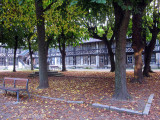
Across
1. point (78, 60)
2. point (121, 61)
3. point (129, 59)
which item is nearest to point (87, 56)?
point (78, 60)

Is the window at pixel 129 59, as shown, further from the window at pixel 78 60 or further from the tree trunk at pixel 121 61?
the tree trunk at pixel 121 61

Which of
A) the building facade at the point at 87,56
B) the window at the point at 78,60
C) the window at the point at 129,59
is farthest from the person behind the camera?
the window at the point at 78,60

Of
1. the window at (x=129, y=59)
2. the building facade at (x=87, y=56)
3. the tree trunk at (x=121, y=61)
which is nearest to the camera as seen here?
the tree trunk at (x=121, y=61)

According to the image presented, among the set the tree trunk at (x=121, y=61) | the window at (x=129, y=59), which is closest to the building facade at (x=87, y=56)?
the window at (x=129, y=59)

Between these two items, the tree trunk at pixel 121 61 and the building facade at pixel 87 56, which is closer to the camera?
the tree trunk at pixel 121 61

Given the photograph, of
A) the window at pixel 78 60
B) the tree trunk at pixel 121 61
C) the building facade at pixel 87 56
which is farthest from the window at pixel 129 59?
the tree trunk at pixel 121 61

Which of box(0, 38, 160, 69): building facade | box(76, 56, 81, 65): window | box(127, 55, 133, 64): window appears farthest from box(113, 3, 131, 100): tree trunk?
box(76, 56, 81, 65): window

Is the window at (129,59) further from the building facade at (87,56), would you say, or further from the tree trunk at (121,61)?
the tree trunk at (121,61)

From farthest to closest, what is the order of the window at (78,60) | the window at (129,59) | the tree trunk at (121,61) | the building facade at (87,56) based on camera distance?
1. the window at (78,60)
2. the window at (129,59)
3. the building facade at (87,56)
4. the tree trunk at (121,61)

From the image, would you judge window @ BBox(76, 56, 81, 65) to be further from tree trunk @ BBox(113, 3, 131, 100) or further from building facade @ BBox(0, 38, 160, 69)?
tree trunk @ BBox(113, 3, 131, 100)

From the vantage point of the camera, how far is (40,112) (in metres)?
5.34

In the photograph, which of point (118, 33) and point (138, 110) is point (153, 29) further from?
point (138, 110)

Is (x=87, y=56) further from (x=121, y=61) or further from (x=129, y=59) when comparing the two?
(x=121, y=61)

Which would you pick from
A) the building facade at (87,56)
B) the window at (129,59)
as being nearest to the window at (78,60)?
the building facade at (87,56)
